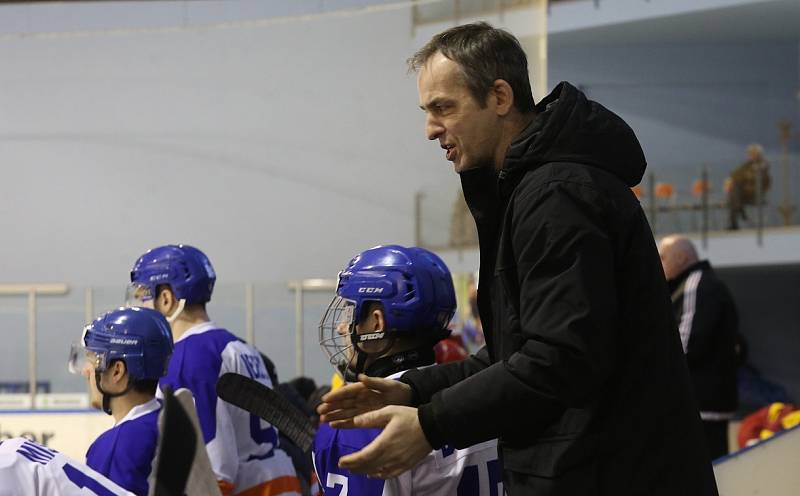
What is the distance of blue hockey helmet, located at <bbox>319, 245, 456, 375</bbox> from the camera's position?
2584 millimetres

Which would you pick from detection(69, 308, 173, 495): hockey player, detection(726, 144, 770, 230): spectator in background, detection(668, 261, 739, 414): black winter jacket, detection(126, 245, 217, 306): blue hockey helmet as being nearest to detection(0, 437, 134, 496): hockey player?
detection(69, 308, 173, 495): hockey player

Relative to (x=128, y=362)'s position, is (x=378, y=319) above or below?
above

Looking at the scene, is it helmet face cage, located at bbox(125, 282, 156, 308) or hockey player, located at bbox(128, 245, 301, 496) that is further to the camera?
helmet face cage, located at bbox(125, 282, 156, 308)

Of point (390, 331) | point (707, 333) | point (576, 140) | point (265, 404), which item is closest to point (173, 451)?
point (576, 140)

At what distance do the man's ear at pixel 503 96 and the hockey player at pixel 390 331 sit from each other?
33.8 inches

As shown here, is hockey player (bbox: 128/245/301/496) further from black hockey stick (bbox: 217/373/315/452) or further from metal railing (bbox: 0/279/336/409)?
metal railing (bbox: 0/279/336/409)

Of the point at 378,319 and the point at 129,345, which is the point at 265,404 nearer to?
the point at 378,319

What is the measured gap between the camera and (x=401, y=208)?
948 centimetres

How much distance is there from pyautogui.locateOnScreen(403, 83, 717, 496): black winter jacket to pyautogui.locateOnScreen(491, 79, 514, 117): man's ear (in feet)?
0.23

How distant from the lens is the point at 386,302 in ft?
8.52

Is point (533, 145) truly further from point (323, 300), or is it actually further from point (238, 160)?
point (238, 160)

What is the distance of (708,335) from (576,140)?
12.9 feet

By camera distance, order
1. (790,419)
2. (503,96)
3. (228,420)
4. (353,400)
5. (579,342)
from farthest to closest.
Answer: (790,419) < (228,420) < (503,96) < (353,400) < (579,342)

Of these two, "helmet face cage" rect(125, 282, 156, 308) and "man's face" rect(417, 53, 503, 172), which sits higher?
"man's face" rect(417, 53, 503, 172)
